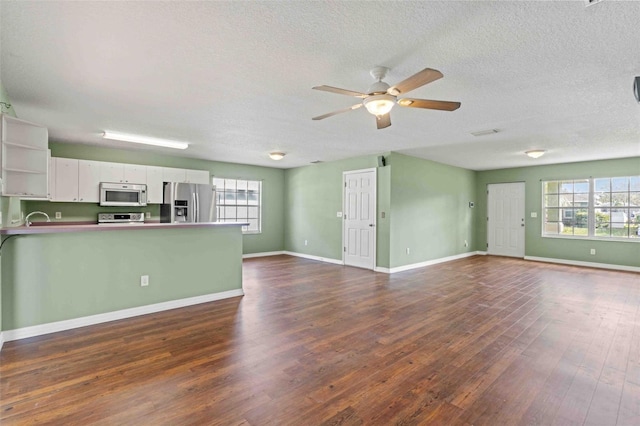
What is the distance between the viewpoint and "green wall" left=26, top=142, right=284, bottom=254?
573 cm

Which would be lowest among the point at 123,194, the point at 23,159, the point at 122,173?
the point at 123,194

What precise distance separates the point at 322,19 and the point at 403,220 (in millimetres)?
5166

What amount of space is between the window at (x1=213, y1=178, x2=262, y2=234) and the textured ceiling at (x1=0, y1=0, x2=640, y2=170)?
10.5 feet

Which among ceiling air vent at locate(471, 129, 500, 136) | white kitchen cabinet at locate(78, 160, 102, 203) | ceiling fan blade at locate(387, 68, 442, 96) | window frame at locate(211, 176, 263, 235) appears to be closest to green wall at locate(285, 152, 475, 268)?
window frame at locate(211, 176, 263, 235)

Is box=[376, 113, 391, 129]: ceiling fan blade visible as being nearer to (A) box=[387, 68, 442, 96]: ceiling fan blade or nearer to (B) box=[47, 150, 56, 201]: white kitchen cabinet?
(A) box=[387, 68, 442, 96]: ceiling fan blade

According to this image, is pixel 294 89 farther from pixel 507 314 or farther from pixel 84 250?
pixel 507 314

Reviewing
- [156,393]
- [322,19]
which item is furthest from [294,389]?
[322,19]

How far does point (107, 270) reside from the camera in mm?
3568

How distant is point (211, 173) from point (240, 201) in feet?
3.45

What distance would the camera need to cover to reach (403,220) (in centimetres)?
663

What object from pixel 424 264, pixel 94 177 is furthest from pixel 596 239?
pixel 94 177

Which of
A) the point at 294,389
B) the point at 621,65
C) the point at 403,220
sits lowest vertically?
the point at 294,389

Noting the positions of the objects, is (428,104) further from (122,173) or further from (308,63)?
(122,173)

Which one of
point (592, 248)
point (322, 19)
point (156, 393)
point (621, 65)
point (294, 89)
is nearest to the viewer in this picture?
point (322, 19)
